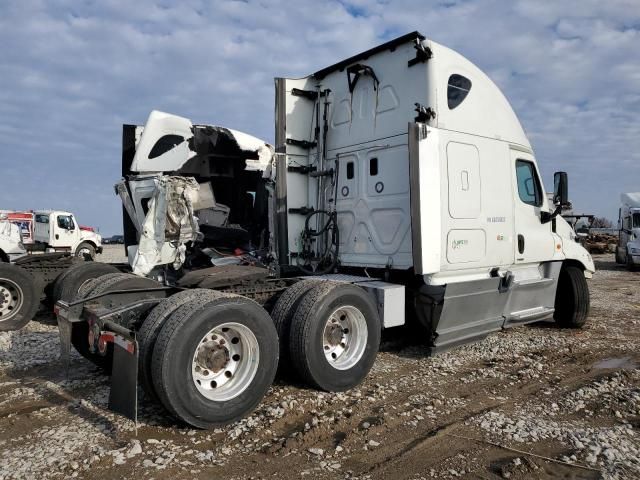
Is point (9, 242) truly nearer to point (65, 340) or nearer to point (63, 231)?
point (65, 340)

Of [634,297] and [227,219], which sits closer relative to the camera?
[227,219]

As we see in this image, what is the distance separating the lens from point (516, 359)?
586 cm

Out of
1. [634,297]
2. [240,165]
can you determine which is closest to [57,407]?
[240,165]

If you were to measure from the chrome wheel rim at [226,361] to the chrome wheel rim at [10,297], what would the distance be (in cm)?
524

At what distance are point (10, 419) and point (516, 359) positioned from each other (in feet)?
17.1

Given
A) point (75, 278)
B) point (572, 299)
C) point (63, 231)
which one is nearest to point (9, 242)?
point (75, 278)

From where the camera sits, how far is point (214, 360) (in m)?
3.87

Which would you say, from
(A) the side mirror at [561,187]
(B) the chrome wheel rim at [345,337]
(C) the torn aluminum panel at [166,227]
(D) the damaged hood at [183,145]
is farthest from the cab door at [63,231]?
(A) the side mirror at [561,187]

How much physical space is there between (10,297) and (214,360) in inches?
215

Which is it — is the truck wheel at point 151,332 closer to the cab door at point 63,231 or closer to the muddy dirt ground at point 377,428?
the muddy dirt ground at point 377,428

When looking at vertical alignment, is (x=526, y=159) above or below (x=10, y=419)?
above

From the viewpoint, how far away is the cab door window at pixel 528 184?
6.73 meters

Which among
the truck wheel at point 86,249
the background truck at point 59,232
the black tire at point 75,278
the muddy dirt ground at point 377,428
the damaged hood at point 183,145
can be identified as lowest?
the muddy dirt ground at point 377,428

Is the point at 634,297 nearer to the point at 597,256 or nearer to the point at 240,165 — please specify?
the point at 240,165
